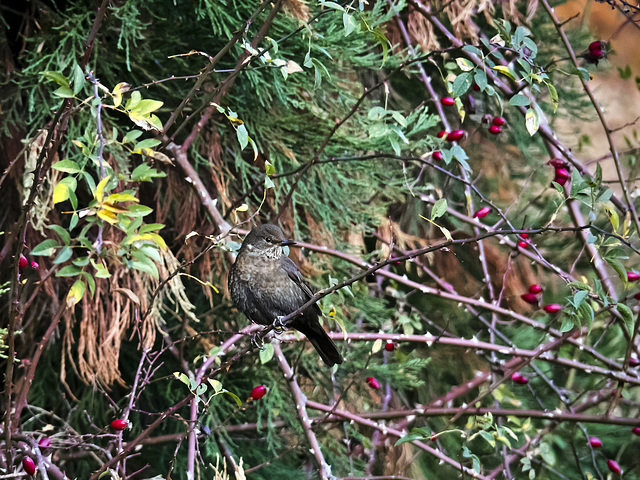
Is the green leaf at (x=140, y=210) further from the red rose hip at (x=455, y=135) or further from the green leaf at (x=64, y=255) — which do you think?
the red rose hip at (x=455, y=135)

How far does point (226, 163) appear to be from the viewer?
267cm

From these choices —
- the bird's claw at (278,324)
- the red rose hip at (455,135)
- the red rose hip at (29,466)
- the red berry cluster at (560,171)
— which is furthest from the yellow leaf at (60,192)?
the red berry cluster at (560,171)

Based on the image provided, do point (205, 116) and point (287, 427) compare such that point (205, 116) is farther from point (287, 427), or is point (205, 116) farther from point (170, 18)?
point (287, 427)

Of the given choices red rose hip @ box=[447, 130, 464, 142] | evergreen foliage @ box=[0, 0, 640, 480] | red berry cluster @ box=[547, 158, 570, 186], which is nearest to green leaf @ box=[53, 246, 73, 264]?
evergreen foliage @ box=[0, 0, 640, 480]

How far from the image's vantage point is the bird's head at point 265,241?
2.30 meters

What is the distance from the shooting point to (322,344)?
2.37m

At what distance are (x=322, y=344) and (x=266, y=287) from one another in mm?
272

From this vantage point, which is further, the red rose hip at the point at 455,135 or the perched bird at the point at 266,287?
the red rose hip at the point at 455,135

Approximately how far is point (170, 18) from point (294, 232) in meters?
0.91

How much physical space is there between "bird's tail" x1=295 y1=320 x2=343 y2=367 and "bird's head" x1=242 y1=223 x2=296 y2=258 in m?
0.27

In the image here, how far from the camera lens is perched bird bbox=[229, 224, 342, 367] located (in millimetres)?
2330

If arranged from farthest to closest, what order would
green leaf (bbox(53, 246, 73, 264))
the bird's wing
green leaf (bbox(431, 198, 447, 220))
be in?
the bird's wing
green leaf (bbox(431, 198, 447, 220))
green leaf (bbox(53, 246, 73, 264))

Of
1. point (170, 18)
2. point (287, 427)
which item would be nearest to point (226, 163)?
point (170, 18)

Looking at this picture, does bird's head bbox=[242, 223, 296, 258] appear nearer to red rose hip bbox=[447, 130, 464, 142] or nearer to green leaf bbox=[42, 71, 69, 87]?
red rose hip bbox=[447, 130, 464, 142]
